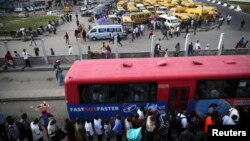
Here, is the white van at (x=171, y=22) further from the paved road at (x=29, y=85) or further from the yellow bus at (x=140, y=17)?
the paved road at (x=29, y=85)

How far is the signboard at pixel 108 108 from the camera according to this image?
10.6m

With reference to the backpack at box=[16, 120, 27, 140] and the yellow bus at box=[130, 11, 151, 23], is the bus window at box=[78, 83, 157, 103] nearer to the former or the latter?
the backpack at box=[16, 120, 27, 140]

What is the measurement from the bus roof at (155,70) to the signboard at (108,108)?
1079 millimetres

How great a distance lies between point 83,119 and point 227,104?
6.08 metres

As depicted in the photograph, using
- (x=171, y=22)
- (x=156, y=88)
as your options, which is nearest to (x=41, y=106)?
(x=156, y=88)

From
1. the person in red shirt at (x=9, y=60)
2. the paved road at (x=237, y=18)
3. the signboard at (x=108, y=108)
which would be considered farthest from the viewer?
the paved road at (x=237, y=18)

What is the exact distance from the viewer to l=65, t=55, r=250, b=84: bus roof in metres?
10.2

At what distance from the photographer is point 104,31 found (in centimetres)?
2712

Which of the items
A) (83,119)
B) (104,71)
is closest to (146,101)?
(104,71)

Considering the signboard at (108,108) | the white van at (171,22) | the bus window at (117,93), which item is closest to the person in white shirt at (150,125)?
the signboard at (108,108)

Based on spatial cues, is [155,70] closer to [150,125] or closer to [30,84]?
[150,125]

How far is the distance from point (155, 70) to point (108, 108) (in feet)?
8.21

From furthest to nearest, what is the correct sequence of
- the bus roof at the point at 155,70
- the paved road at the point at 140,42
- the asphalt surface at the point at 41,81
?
the paved road at the point at 140,42 < the asphalt surface at the point at 41,81 < the bus roof at the point at 155,70

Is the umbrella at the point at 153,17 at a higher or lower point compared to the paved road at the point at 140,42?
higher
